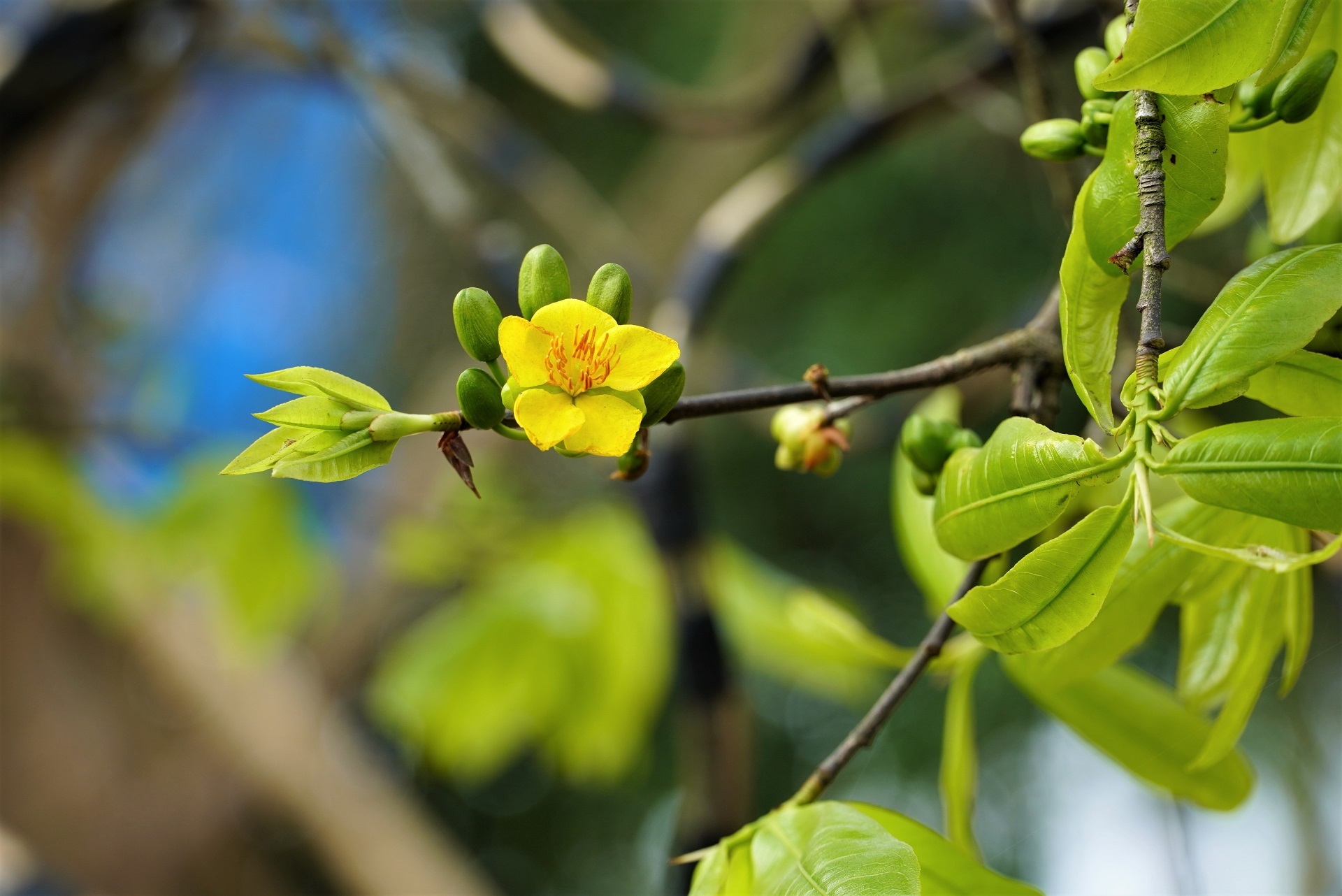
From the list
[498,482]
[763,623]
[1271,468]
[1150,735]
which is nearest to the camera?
[1271,468]

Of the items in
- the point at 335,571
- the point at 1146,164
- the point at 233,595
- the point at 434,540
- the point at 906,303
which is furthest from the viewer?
the point at 906,303

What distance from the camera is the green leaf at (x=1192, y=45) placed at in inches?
6.0

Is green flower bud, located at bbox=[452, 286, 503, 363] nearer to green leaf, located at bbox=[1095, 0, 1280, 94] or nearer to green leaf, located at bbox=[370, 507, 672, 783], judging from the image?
green leaf, located at bbox=[1095, 0, 1280, 94]

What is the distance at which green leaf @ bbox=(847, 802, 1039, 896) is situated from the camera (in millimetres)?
203

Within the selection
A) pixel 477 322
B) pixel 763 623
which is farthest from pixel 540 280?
pixel 763 623

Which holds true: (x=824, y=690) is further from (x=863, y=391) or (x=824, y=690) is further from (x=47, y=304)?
(x=47, y=304)

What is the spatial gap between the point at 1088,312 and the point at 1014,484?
0.12ft

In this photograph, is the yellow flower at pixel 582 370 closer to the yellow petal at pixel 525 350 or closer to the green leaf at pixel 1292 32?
the yellow petal at pixel 525 350

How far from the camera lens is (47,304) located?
112 cm

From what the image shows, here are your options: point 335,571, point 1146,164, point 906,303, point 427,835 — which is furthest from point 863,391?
point 906,303

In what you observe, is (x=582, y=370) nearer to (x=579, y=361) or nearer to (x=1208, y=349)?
(x=579, y=361)

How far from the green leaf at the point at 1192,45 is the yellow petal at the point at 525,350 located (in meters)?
0.10

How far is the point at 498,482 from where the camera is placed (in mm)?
1060

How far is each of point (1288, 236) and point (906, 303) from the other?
1491 mm
